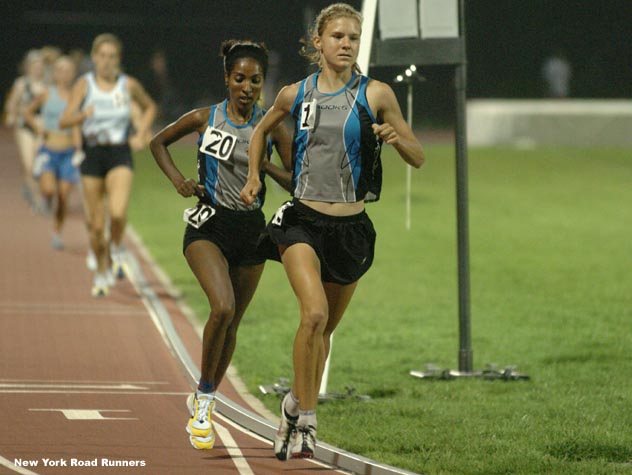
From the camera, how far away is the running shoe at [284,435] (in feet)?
23.6

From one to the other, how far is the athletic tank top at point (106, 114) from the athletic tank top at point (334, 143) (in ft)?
21.6

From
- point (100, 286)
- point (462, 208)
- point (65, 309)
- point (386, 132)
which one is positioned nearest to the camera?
point (386, 132)

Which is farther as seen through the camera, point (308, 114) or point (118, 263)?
point (118, 263)

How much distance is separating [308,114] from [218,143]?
2.80 feet

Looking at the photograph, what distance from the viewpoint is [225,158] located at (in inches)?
312

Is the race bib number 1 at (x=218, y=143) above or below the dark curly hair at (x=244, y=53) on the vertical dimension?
below

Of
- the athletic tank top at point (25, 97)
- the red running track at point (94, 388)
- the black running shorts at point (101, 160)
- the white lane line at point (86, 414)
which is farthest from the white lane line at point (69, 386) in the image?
the athletic tank top at point (25, 97)

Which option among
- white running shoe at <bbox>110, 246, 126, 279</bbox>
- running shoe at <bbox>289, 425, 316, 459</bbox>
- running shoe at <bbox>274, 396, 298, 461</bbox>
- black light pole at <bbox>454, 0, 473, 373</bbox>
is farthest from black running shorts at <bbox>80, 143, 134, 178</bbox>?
running shoe at <bbox>289, 425, 316, 459</bbox>

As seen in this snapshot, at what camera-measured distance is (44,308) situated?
13172 millimetres

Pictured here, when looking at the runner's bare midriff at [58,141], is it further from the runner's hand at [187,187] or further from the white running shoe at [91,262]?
the runner's hand at [187,187]

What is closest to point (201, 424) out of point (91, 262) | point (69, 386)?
point (69, 386)

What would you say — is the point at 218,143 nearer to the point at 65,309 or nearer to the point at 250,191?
the point at 250,191

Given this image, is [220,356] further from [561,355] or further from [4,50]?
[4,50]

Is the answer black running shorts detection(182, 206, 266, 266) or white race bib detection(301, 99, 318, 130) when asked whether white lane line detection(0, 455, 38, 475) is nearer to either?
black running shorts detection(182, 206, 266, 266)
